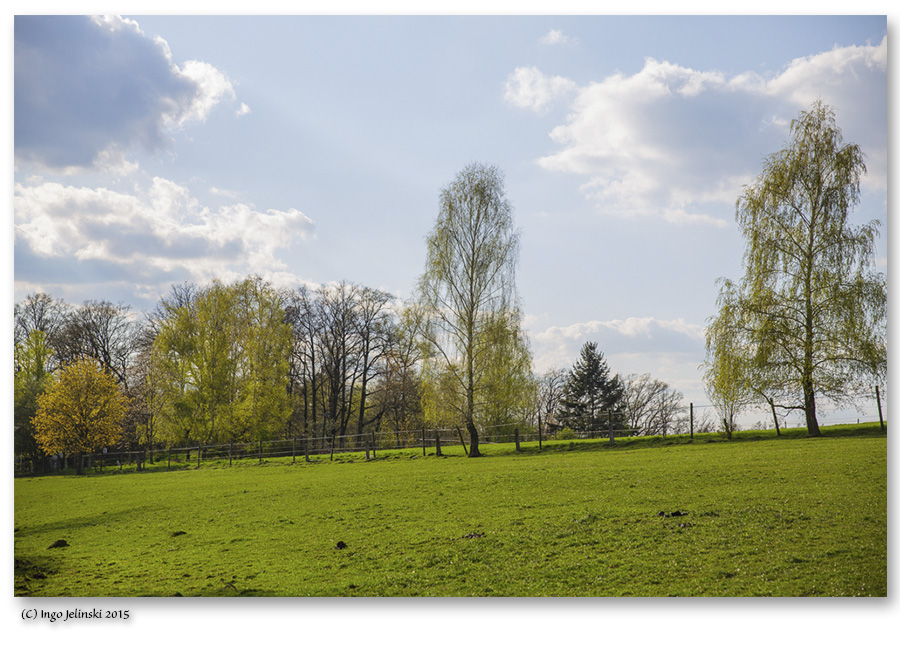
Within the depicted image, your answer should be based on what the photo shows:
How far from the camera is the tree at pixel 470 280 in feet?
70.3

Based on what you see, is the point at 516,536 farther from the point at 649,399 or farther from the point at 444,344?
the point at 649,399

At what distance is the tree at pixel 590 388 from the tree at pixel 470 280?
19.9 meters

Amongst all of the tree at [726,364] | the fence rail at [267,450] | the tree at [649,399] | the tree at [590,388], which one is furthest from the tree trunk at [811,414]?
the tree at [649,399]

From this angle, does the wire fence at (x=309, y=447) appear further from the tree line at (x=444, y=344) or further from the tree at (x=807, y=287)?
the tree at (x=807, y=287)

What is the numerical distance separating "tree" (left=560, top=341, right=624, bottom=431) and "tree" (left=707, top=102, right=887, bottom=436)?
2299cm

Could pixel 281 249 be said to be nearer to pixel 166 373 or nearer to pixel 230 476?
pixel 230 476

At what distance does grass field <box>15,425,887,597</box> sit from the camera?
5645 millimetres

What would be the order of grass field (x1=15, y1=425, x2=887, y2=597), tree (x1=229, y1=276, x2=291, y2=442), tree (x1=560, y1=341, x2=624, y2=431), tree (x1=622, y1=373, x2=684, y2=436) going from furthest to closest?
tree (x1=622, y1=373, x2=684, y2=436) < tree (x1=560, y1=341, x2=624, y2=431) < tree (x1=229, y1=276, x2=291, y2=442) < grass field (x1=15, y1=425, x2=887, y2=597)

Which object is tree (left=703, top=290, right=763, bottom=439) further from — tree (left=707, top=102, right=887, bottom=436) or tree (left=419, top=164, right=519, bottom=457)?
tree (left=419, top=164, right=519, bottom=457)

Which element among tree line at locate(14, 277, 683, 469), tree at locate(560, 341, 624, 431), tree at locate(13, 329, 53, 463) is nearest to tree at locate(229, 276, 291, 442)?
tree line at locate(14, 277, 683, 469)

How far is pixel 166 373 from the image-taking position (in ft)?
98.5

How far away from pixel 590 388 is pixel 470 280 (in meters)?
21.5

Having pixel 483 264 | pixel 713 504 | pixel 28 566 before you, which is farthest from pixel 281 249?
pixel 483 264
